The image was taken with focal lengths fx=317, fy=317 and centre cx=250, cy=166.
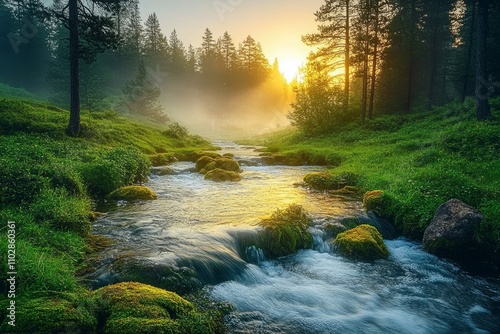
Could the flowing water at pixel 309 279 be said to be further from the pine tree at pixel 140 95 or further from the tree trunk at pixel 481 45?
the pine tree at pixel 140 95

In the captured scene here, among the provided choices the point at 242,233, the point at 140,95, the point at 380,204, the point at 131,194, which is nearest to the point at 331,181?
the point at 380,204

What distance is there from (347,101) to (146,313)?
32.7 meters

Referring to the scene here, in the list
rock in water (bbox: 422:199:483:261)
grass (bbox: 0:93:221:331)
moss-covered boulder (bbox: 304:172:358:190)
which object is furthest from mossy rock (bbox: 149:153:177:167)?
rock in water (bbox: 422:199:483:261)

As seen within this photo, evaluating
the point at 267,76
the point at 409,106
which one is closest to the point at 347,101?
the point at 409,106

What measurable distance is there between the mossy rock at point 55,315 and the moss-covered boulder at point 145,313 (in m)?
0.24

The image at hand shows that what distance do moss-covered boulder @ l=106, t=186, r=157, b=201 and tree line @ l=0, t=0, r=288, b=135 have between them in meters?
9.20

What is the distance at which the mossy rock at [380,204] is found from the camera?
10.8 meters

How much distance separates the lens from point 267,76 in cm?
9306

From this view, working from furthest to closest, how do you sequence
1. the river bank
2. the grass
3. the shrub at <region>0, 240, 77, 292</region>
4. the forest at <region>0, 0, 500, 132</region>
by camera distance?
the forest at <region>0, 0, 500, 132</region> < the river bank < the grass < the shrub at <region>0, 240, 77, 292</region>

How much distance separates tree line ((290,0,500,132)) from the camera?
32.6 meters

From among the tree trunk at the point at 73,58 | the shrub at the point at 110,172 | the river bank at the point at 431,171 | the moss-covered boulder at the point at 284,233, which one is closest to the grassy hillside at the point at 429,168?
the river bank at the point at 431,171

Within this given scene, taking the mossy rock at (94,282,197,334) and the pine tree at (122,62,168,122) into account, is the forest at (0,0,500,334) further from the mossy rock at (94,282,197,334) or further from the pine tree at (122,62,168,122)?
the pine tree at (122,62,168,122)

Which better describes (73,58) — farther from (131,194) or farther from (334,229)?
(334,229)

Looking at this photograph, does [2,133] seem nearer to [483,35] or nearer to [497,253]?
[497,253]
